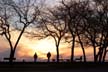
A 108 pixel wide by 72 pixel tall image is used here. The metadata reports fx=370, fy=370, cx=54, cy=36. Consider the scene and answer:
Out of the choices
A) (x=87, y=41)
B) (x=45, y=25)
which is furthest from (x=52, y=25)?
(x=87, y=41)

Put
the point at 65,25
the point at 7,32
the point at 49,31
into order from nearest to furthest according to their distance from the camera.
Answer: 1. the point at 7,32
2. the point at 65,25
3. the point at 49,31

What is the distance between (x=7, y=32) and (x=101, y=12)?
54.2 feet

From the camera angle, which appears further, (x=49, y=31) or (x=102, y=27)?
(x=49, y=31)

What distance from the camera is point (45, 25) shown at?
68.8 metres

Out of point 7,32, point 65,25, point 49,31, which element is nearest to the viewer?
point 7,32

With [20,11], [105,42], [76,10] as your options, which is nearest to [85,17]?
[76,10]

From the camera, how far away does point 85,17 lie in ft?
208

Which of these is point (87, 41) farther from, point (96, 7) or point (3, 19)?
point (3, 19)

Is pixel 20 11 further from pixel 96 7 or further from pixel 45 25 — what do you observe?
pixel 96 7

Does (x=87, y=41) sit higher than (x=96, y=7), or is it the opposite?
(x=96, y=7)

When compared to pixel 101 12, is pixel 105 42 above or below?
below

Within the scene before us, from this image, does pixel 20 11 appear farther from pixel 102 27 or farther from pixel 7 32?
pixel 102 27

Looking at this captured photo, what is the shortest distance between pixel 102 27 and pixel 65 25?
21.3ft

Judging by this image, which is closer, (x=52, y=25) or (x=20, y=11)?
(x=20, y=11)
